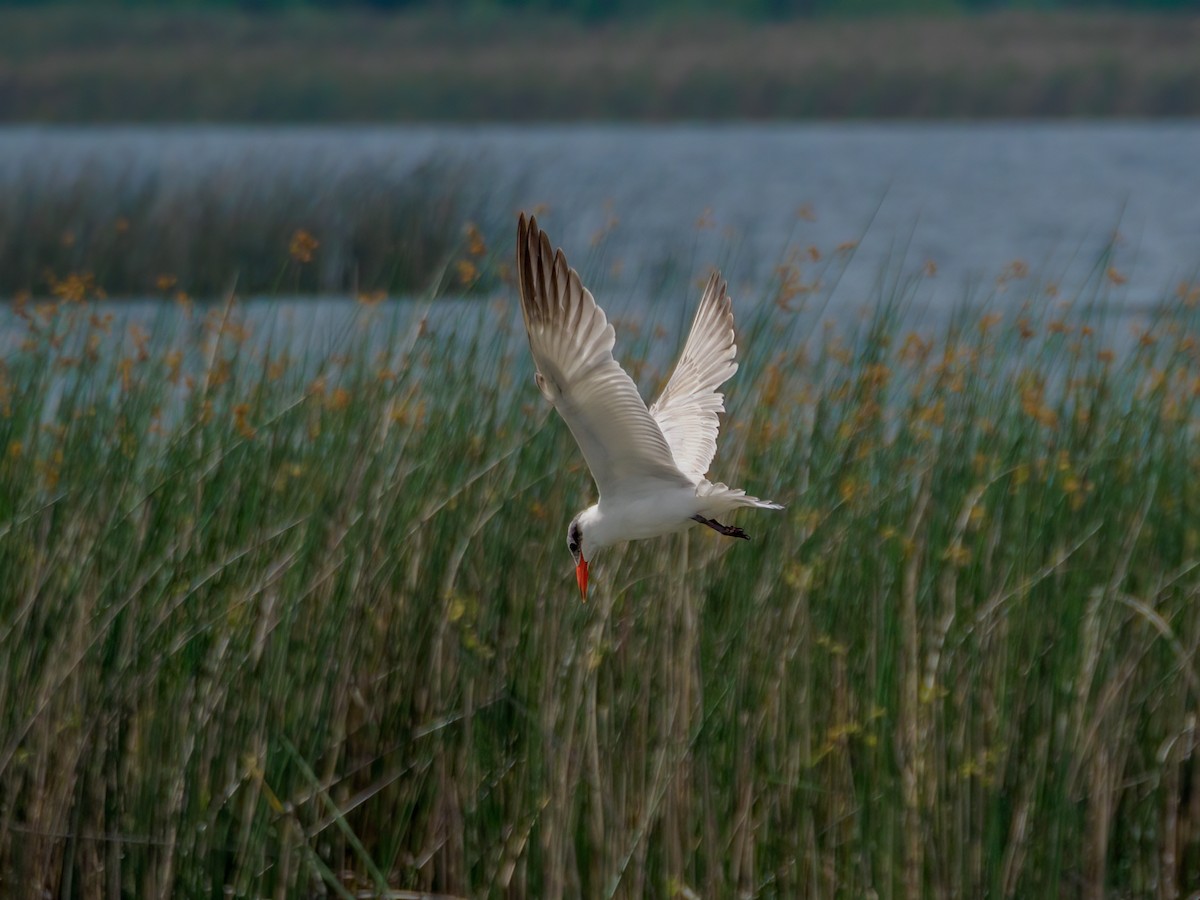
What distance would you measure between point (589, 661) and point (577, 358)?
90 cm

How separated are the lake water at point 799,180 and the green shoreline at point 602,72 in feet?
2.24

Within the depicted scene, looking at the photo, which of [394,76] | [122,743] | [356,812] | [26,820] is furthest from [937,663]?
[394,76]

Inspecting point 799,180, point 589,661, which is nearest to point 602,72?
point 799,180

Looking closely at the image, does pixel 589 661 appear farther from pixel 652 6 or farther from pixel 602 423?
pixel 652 6

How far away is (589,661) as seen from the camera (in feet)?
13.3

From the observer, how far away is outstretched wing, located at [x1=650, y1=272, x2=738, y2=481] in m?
4.03

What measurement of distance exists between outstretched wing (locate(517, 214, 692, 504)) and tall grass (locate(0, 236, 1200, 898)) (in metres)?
0.65

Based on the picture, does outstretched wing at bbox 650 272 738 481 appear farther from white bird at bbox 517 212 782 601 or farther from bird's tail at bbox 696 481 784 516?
bird's tail at bbox 696 481 784 516

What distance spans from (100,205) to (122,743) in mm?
11939

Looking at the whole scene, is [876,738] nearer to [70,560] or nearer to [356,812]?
[356,812]

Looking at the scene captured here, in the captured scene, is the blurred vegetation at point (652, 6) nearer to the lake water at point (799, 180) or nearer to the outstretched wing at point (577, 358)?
the lake water at point (799, 180)

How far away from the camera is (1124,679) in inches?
159

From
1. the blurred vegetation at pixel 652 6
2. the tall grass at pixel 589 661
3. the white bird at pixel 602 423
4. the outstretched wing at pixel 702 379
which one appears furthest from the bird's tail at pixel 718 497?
the blurred vegetation at pixel 652 6

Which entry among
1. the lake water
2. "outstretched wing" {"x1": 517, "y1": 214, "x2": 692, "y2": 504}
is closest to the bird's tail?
"outstretched wing" {"x1": 517, "y1": 214, "x2": 692, "y2": 504}
